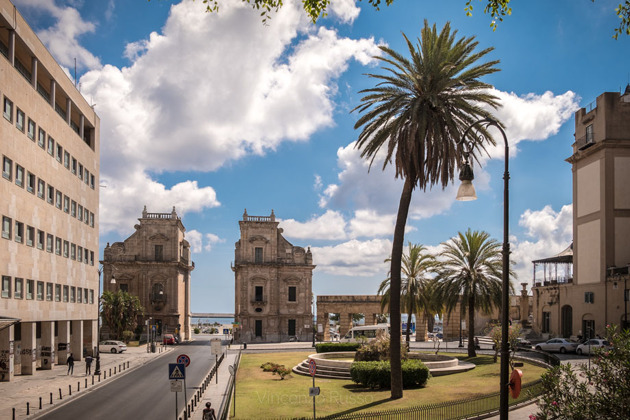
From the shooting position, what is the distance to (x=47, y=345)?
4638 centimetres

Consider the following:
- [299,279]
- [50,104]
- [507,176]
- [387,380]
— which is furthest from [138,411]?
[299,279]

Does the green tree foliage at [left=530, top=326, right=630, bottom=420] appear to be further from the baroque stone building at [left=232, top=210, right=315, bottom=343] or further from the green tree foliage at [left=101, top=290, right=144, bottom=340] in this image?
the baroque stone building at [left=232, top=210, right=315, bottom=343]

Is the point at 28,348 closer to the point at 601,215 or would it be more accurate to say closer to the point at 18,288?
the point at 18,288

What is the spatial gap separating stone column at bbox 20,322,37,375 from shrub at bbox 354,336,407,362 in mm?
22309

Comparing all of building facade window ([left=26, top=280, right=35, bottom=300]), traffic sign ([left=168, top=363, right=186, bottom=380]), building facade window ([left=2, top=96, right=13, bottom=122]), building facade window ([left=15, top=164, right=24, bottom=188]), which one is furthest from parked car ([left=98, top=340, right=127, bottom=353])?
traffic sign ([left=168, top=363, right=186, bottom=380])

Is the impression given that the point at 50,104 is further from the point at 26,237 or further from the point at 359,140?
the point at 359,140

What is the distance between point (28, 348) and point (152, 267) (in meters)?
45.9

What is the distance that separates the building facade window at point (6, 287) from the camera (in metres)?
35.8

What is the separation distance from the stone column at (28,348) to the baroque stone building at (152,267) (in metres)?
42.3

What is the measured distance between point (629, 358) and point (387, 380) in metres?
21.9

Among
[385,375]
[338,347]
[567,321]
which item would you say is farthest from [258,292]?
[385,375]

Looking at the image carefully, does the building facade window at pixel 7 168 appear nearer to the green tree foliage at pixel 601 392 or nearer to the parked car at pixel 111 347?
the parked car at pixel 111 347

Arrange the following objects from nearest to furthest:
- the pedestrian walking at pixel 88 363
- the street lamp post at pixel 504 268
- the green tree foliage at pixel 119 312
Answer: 1. the street lamp post at pixel 504 268
2. the pedestrian walking at pixel 88 363
3. the green tree foliage at pixel 119 312

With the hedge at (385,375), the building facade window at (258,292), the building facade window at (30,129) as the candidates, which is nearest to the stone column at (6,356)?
the building facade window at (30,129)
